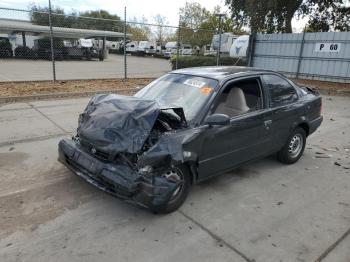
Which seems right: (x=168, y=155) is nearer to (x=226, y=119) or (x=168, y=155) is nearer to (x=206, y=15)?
(x=226, y=119)

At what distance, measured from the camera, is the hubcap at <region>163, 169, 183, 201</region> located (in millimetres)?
3381

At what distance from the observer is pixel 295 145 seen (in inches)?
208

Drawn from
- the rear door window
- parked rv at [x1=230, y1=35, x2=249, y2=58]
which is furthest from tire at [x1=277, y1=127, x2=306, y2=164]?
parked rv at [x1=230, y1=35, x2=249, y2=58]

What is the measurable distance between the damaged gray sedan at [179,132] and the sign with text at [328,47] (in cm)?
1112

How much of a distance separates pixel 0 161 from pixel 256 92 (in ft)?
13.0

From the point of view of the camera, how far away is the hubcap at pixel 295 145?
5168 mm

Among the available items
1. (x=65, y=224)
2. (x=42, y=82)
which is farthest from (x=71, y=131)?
(x=42, y=82)

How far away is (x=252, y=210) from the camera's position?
3742mm

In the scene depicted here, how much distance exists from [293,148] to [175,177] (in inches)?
105

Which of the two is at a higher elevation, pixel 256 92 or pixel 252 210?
pixel 256 92

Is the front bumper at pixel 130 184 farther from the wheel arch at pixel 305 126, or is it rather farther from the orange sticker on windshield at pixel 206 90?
the wheel arch at pixel 305 126

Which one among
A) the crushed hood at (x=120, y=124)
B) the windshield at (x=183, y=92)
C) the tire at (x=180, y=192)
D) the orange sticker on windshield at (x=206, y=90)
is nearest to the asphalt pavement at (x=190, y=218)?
the tire at (x=180, y=192)

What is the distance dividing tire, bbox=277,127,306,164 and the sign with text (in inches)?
432

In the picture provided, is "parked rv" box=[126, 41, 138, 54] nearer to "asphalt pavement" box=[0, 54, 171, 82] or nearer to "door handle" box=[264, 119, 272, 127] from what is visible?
"asphalt pavement" box=[0, 54, 171, 82]
